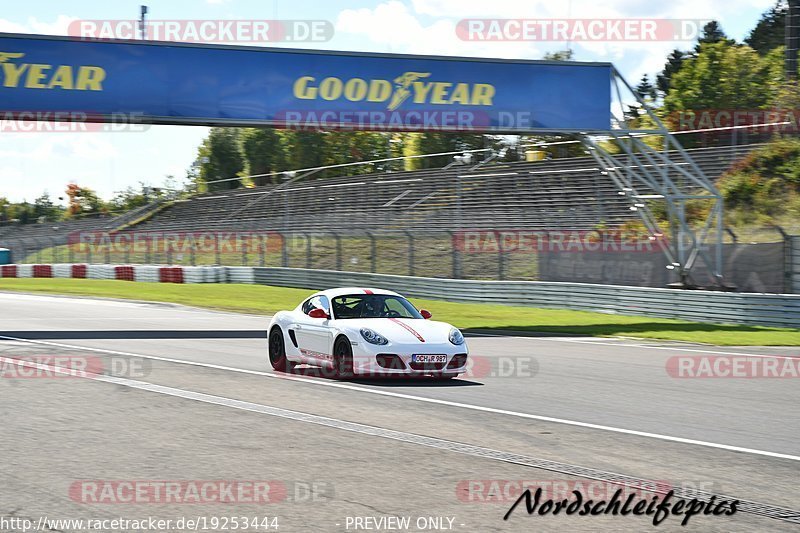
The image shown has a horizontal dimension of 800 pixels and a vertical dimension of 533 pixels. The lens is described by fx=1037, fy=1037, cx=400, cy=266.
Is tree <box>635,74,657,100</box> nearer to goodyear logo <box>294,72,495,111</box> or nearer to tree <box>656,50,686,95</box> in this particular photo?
tree <box>656,50,686,95</box>

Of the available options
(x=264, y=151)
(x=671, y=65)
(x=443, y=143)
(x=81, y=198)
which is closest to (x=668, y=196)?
(x=443, y=143)

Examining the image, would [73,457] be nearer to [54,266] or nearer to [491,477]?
[491,477]

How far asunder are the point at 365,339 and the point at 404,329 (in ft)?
1.82

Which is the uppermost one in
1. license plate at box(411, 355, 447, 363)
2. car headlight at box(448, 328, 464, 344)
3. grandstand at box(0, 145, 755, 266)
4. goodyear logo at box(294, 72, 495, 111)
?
goodyear logo at box(294, 72, 495, 111)

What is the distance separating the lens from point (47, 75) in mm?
21062

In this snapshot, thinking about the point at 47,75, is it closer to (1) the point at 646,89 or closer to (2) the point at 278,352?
(2) the point at 278,352

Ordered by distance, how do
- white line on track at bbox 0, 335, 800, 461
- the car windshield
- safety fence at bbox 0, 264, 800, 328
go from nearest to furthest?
white line on track at bbox 0, 335, 800, 461, the car windshield, safety fence at bbox 0, 264, 800, 328

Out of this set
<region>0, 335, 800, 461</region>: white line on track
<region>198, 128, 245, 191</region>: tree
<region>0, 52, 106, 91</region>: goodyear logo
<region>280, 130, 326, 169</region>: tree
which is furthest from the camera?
<region>198, 128, 245, 191</region>: tree

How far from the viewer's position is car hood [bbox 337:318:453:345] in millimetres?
12656

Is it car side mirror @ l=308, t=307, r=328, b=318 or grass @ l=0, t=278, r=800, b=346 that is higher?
car side mirror @ l=308, t=307, r=328, b=318

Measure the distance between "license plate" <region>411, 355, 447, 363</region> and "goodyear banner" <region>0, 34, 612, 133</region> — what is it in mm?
11010

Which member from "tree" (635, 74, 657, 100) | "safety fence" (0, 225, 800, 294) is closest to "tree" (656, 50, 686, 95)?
"tree" (635, 74, 657, 100)

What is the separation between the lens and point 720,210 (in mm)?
25438

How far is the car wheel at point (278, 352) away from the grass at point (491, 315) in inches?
358
